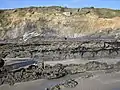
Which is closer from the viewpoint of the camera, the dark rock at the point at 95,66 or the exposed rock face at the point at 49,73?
the exposed rock face at the point at 49,73

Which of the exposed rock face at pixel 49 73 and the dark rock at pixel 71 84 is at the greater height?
the exposed rock face at pixel 49 73

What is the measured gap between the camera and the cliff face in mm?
56500

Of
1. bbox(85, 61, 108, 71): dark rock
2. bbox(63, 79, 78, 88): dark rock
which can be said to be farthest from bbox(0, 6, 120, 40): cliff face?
bbox(63, 79, 78, 88): dark rock

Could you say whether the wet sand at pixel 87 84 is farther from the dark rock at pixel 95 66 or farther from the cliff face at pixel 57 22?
the cliff face at pixel 57 22

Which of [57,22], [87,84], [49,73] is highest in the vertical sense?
[57,22]

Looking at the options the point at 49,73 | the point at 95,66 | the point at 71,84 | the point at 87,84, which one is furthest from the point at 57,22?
the point at 71,84

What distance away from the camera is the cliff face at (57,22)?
56.5m

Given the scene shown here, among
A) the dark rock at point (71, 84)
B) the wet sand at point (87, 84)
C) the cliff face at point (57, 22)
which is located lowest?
the wet sand at point (87, 84)

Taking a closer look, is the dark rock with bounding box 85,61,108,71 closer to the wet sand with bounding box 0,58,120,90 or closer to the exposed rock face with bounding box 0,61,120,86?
the exposed rock face with bounding box 0,61,120,86

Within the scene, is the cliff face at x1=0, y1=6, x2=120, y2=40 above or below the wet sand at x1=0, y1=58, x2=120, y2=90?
above

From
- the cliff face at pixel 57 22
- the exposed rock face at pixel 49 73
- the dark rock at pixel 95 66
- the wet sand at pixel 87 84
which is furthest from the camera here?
the cliff face at pixel 57 22

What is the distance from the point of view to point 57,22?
58.9 meters

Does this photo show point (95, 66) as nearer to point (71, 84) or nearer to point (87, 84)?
point (87, 84)

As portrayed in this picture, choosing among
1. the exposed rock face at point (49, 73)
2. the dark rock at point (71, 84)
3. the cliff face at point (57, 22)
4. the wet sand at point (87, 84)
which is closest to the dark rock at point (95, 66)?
the exposed rock face at point (49, 73)
